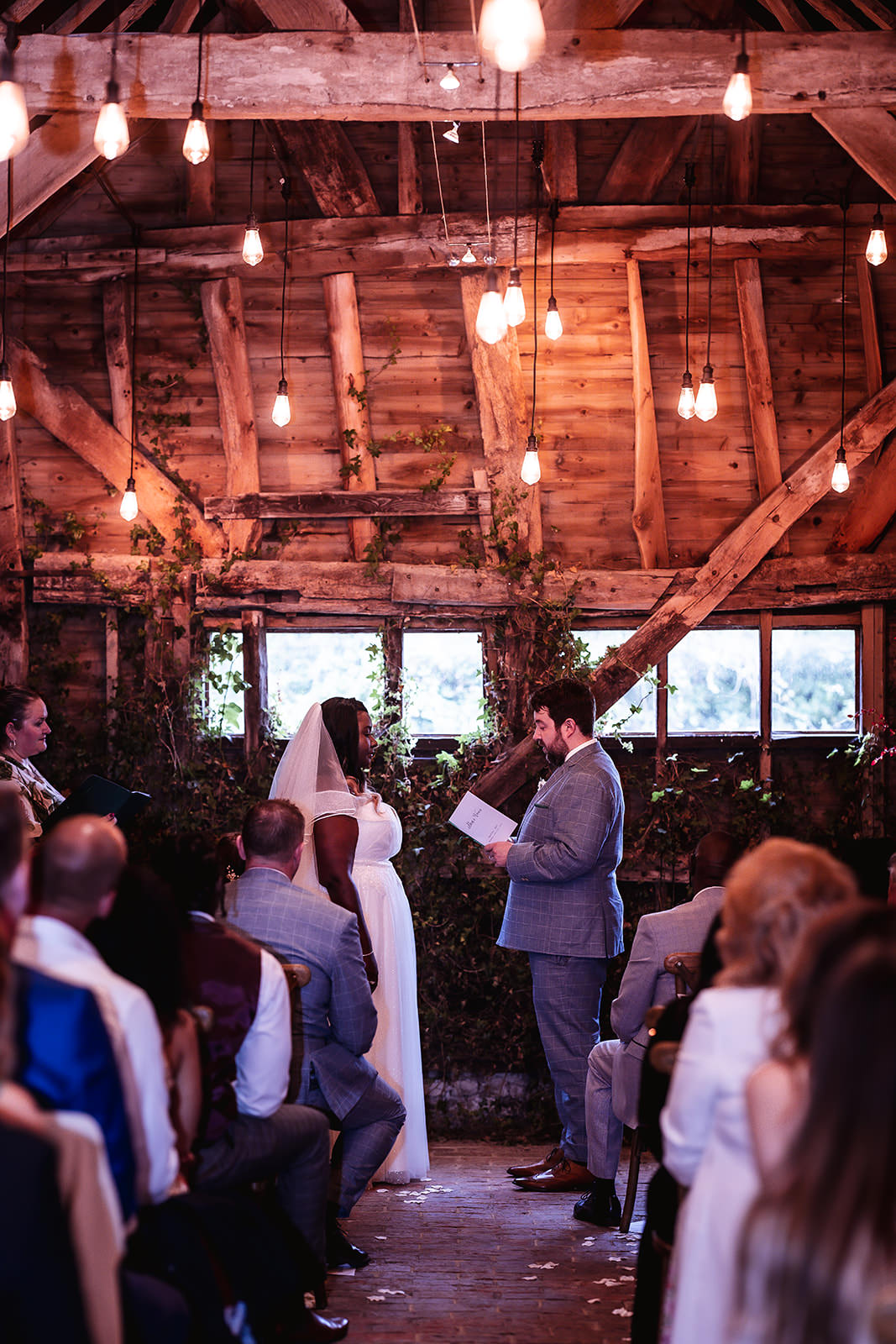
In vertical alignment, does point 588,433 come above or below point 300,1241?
above

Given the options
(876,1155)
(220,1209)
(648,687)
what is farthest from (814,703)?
(876,1155)

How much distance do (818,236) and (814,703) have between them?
2566 millimetres

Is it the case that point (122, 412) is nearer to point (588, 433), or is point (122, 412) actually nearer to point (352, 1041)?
point (588, 433)

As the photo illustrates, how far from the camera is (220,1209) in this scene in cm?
267

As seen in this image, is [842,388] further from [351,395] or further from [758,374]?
[351,395]

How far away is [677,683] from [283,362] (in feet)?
9.58

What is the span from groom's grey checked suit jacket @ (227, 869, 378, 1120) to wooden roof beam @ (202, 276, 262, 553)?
3400 millimetres

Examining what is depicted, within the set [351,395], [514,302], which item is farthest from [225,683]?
[514,302]

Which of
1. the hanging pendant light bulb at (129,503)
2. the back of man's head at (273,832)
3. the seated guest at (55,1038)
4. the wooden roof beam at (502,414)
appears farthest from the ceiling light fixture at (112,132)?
the wooden roof beam at (502,414)

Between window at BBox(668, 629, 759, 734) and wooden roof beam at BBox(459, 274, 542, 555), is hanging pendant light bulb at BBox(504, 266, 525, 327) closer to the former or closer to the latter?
wooden roof beam at BBox(459, 274, 542, 555)

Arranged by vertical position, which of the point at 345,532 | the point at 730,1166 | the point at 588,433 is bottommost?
the point at 730,1166

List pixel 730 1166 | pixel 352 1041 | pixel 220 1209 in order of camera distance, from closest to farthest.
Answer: pixel 730 1166 < pixel 220 1209 < pixel 352 1041

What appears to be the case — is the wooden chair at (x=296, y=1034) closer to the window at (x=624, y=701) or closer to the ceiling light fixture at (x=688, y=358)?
the window at (x=624, y=701)

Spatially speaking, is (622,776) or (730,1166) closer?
(730,1166)
